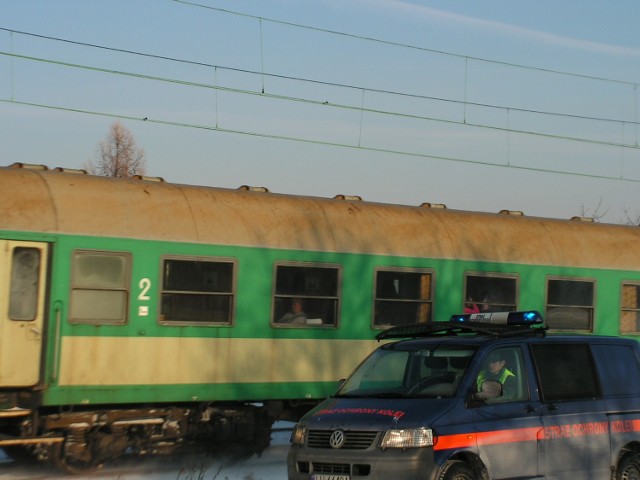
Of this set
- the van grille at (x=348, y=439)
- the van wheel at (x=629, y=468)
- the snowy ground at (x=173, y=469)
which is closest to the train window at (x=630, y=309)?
the snowy ground at (x=173, y=469)

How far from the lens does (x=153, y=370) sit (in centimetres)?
1436

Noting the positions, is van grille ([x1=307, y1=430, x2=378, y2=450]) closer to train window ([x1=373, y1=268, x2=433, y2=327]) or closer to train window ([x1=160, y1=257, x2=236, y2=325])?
train window ([x1=160, y1=257, x2=236, y2=325])

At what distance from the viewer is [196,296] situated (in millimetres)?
14828

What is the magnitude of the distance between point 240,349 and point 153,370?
4.10 feet

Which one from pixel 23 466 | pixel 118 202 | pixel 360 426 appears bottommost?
pixel 23 466

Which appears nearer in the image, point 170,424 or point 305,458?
point 305,458

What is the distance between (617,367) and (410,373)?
213cm

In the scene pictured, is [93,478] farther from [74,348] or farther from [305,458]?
[305,458]

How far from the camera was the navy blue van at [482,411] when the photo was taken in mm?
9352

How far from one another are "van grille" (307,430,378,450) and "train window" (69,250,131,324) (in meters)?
4.94

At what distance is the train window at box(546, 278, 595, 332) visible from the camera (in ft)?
59.7

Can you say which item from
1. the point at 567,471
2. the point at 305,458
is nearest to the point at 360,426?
the point at 305,458

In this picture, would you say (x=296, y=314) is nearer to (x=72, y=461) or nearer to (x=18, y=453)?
(x=72, y=461)

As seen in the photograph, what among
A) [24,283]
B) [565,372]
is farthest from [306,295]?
[565,372]
